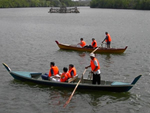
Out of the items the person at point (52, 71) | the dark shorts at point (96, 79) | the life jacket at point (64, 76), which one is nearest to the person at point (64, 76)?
the life jacket at point (64, 76)

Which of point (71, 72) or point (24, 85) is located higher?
point (71, 72)

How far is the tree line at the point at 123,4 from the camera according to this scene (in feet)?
427

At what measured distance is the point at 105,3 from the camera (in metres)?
177

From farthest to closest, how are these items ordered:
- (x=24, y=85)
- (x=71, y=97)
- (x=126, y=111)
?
(x=24, y=85) < (x=71, y=97) < (x=126, y=111)

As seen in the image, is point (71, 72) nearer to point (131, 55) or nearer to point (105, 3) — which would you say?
point (131, 55)

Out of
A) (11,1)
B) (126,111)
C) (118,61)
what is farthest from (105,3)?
(126,111)

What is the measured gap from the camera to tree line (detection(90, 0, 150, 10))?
427ft

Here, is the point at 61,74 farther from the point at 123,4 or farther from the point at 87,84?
the point at 123,4

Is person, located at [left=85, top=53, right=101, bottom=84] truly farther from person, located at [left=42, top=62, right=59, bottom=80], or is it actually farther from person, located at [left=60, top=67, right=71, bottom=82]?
person, located at [left=42, top=62, right=59, bottom=80]

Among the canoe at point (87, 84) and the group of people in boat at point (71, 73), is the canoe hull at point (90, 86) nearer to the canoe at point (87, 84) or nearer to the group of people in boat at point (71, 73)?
the canoe at point (87, 84)

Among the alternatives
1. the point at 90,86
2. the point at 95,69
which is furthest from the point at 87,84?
the point at 95,69

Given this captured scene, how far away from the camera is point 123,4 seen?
15388 cm

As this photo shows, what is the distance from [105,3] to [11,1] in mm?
73140

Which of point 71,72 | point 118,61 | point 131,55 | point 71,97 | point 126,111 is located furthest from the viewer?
point 131,55
